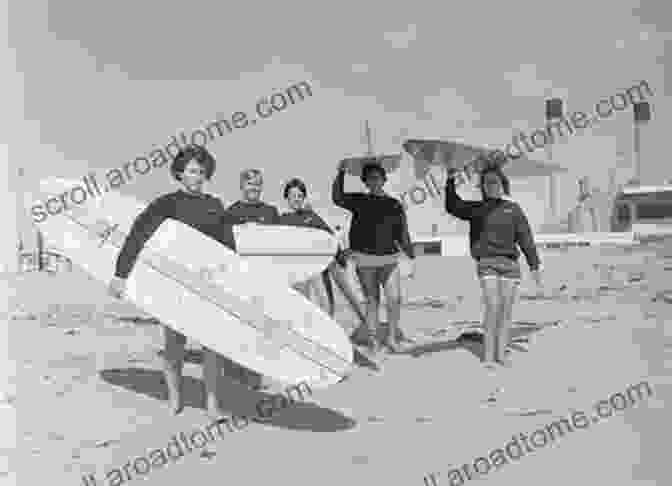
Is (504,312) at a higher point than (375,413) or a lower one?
higher

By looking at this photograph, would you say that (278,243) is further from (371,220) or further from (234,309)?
(234,309)

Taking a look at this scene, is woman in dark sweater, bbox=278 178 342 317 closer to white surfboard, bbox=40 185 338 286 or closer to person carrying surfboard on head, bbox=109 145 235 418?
white surfboard, bbox=40 185 338 286

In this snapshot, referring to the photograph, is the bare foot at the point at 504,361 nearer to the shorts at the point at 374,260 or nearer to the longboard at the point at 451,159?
the shorts at the point at 374,260

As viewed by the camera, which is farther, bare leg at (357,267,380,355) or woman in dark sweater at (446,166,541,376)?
bare leg at (357,267,380,355)

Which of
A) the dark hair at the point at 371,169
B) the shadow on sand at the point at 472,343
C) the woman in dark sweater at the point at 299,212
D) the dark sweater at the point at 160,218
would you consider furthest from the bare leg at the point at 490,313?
the dark sweater at the point at 160,218

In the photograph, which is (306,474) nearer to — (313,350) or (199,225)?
(313,350)

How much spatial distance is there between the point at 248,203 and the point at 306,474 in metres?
2.54

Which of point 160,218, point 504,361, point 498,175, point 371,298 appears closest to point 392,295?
point 371,298

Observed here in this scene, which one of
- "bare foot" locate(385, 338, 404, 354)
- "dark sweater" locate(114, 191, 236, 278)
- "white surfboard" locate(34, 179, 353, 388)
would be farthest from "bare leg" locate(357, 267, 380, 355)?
"dark sweater" locate(114, 191, 236, 278)

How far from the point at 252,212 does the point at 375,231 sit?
42.2 inches

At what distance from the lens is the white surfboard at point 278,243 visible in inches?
215

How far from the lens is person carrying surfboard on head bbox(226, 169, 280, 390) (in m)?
5.45

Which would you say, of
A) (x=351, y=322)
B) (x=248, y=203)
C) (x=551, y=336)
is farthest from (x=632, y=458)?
(x=351, y=322)

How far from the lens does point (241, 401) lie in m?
4.93
